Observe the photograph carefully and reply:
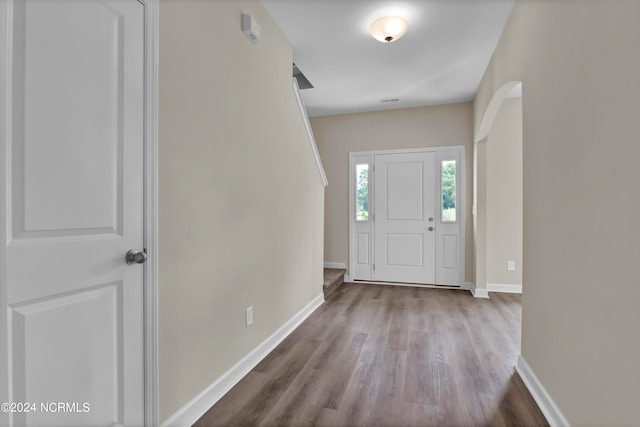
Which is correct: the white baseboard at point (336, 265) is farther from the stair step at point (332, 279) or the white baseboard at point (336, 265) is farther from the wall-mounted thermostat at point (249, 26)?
the wall-mounted thermostat at point (249, 26)

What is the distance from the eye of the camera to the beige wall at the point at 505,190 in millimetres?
4293

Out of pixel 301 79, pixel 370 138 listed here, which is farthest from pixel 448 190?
pixel 301 79

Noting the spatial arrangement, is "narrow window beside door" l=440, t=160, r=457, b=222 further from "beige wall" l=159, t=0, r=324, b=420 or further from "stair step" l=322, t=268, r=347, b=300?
"beige wall" l=159, t=0, r=324, b=420

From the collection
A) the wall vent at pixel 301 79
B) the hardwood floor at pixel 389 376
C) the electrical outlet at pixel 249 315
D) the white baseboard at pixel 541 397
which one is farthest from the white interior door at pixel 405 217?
the electrical outlet at pixel 249 315

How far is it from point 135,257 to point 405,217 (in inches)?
159

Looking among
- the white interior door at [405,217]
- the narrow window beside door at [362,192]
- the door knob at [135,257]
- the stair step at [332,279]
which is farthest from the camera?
the narrow window beside door at [362,192]

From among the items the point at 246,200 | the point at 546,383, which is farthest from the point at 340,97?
the point at 546,383

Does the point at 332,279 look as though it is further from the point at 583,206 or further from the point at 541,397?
the point at 583,206

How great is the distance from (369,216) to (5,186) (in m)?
4.38

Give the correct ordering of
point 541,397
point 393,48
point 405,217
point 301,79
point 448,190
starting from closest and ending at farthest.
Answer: point 541,397 → point 393,48 → point 301,79 → point 448,190 → point 405,217

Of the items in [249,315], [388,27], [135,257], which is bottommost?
[249,315]

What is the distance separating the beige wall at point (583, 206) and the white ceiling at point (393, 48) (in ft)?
2.05

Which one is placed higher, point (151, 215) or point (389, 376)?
point (151, 215)

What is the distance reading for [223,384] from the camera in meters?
1.86
